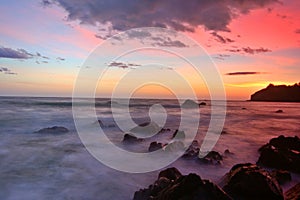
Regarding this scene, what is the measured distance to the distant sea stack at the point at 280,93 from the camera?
114081mm

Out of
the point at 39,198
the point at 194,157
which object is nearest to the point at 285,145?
the point at 194,157

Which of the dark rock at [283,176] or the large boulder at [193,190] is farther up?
the large boulder at [193,190]

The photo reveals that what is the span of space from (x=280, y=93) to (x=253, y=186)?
412 ft

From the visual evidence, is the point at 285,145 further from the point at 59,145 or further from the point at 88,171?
the point at 59,145

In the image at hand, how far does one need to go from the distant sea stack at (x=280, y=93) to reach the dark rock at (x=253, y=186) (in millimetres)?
120834

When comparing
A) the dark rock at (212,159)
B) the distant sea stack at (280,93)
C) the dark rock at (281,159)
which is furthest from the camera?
the distant sea stack at (280,93)

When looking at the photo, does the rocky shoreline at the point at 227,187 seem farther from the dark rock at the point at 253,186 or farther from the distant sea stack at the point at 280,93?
the distant sea stack at the point at 280,93

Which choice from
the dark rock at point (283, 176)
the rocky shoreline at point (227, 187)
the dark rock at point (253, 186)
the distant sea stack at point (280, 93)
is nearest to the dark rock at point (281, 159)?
the dark rock at point (283, 176)

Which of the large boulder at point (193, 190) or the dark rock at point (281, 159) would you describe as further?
the dark rock at point (281, 159)

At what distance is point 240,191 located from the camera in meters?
6.26

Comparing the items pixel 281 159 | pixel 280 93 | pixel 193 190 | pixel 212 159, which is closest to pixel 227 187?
pixel 193 190

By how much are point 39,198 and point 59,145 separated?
285 inches

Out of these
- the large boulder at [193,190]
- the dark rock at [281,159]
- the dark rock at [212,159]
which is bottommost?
the dark rock at [212,159]

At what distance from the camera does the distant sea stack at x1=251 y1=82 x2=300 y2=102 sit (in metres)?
114
